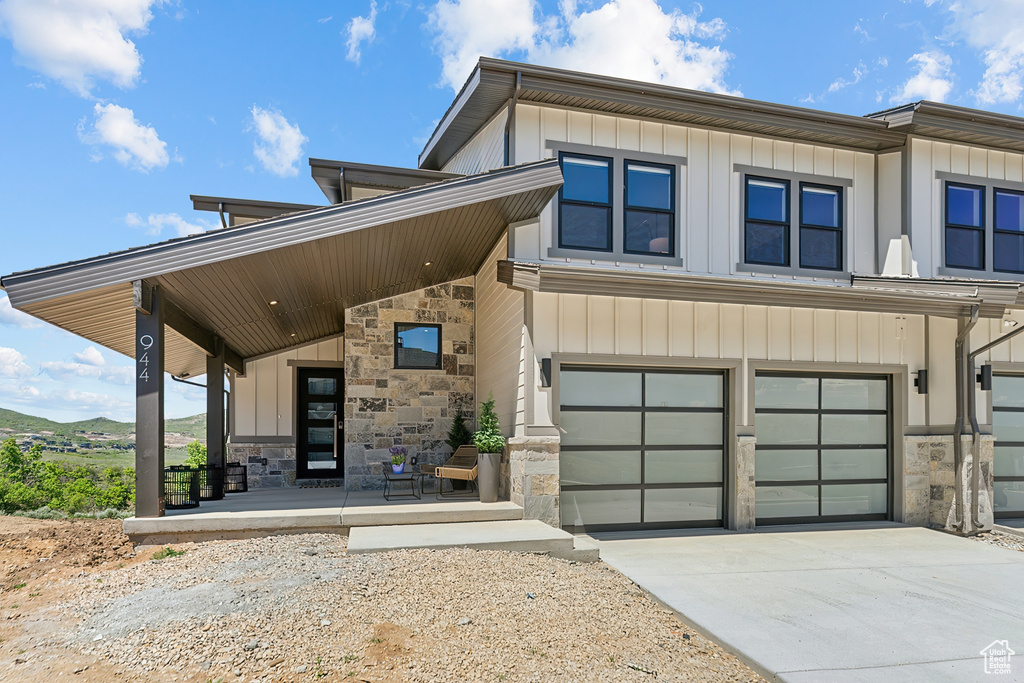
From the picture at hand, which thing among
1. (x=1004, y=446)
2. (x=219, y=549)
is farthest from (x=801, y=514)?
(x=219, y=549)

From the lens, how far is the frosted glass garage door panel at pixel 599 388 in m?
8.37

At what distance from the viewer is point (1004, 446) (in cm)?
1016

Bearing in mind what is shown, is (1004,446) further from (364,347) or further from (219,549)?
(219,549)

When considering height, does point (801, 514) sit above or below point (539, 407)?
below

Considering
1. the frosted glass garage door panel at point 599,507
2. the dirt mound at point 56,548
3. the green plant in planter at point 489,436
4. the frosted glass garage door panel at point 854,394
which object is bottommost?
the dirt mound at point 56,548

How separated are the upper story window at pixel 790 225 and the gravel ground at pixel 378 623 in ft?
17.7

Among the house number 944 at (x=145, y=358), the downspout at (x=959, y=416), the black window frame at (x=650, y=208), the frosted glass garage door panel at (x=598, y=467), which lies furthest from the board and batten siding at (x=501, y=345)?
the downspout at (x=959, y=416)

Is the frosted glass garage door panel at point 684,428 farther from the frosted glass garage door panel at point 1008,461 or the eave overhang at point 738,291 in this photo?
the frosted glass garage door panel at point 1008,461

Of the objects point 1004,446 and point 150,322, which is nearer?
point 150,322

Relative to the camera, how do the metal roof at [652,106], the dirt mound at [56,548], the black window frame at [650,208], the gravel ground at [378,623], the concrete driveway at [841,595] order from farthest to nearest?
the black window frame at [650,208]
the metal roof at [652,106]
the dirt mound at [56,548]
the concrete driveway at [841,595]
the gravel ground at [378,623]

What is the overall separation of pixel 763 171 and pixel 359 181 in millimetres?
5897

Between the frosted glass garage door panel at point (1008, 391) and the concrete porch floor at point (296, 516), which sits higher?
the frosted glass garage door panel at point (1008, 391)

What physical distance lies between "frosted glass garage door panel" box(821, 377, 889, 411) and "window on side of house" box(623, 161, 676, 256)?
10.2 feet

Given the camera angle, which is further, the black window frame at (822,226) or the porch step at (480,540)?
the black window frame at (822,226)
